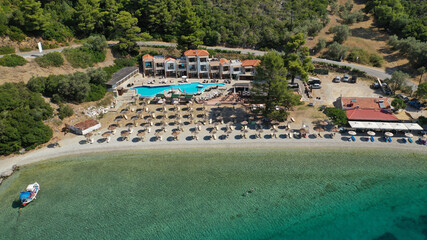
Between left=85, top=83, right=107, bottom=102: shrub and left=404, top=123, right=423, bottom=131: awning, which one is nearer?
left=404, top=123, right=423, bottom=131: awning

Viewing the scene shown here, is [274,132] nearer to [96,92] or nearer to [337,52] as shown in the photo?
[96,92]

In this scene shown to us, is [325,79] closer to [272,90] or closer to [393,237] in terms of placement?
[272,90]

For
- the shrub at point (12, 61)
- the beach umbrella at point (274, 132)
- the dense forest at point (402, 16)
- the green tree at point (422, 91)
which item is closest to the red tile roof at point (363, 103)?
the green tree at point (422, 91)

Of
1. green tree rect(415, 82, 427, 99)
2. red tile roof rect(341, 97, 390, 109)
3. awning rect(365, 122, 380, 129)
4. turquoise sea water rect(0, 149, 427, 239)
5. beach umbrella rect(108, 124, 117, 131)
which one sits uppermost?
green tree rect(415, 82, 427, 99)

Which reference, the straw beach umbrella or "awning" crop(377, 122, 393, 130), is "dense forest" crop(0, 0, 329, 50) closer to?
the straw beach umbrella

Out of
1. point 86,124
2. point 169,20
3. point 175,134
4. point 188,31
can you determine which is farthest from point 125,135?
point 169,20

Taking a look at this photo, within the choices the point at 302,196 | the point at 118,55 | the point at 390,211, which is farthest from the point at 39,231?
the point at 118,55

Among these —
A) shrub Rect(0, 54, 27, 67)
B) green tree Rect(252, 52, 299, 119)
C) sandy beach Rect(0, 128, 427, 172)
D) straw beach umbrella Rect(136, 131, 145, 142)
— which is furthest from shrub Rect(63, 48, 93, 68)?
green tree Rect(252, 52, 299, 119)
